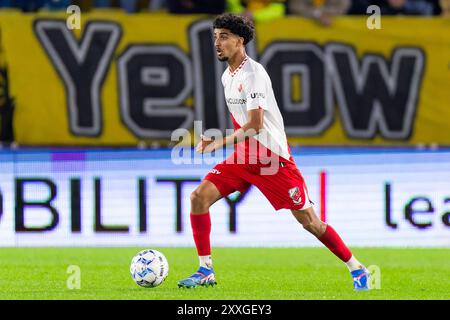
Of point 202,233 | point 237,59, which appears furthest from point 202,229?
point 237,59

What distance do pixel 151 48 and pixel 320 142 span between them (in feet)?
7.42

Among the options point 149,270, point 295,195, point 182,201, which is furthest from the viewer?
point 182,201

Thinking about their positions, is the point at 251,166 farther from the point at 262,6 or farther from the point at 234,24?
the point at 262,6

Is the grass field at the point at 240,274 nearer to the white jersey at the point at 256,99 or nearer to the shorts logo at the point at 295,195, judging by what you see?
the shorts logo at the point at 295,195

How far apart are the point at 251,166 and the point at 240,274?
1538 millimetres

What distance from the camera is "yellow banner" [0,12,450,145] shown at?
48.1ft

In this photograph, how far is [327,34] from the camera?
49.1 feet

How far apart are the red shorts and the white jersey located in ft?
0.45

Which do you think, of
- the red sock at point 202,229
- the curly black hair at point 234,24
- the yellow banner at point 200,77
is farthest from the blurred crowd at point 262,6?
the red sock at point 202,229

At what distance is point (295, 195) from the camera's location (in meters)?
9.10

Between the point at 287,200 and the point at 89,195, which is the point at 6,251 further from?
the point at 287,200

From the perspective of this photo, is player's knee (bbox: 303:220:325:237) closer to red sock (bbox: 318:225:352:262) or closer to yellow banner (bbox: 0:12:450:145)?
red sock (bbox: 318:225:352:262)

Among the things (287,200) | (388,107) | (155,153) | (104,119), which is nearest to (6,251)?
(155,153)

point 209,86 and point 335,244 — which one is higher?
point 209,86
